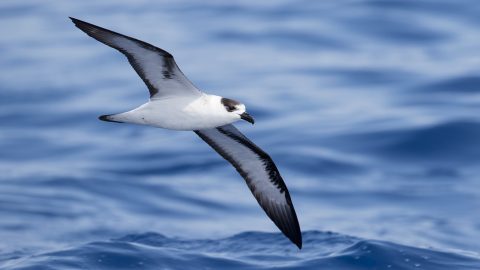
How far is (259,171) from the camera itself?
14477 mm

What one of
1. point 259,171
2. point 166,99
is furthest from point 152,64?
point 259,171

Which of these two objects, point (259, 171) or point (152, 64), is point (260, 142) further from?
point (152, 64)

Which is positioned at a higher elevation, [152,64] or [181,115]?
[152,64]

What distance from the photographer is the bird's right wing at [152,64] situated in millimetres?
11812

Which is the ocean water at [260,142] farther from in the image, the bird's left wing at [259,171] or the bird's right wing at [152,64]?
the bird's right wing at [152,64]

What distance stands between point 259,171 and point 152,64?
9.02 feet

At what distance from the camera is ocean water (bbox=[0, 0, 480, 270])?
61.6ft

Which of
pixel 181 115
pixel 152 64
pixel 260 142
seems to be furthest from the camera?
pixel 260 142

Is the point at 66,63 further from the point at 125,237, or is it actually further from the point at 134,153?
the point at 125,237

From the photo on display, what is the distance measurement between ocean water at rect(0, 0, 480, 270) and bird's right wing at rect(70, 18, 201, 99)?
207 inches

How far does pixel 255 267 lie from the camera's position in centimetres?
1728

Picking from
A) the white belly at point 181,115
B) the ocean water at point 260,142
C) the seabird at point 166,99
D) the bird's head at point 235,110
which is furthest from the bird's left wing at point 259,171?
the ocean water at point 260,142

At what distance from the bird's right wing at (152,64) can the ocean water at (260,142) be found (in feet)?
17.3

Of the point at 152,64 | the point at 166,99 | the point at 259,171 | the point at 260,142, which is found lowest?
the point at 259,171
